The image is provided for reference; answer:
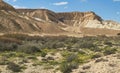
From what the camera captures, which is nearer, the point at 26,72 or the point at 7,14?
the point at 26,72

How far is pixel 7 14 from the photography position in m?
125

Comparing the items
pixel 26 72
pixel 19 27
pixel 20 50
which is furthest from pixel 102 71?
pixel 19 27

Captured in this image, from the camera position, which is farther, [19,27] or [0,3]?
[0,3]

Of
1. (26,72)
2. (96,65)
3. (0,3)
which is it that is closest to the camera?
(96,65)

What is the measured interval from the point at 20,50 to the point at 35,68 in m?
11.5

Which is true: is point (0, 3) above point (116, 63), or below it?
above

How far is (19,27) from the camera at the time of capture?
4523 inches

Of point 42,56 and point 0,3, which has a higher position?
point 0,3

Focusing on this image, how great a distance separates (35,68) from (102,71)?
24.5ft

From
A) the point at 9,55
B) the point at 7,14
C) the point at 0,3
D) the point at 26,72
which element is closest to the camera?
the point at 26,72

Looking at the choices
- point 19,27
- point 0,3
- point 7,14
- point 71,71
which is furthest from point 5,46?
point 0,3

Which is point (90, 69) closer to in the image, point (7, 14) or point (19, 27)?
point (19, 27)

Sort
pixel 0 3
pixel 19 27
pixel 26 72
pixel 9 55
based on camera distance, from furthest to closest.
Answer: pixel 0 3, pixel 19 27, pixel 9 55, pixel 26 72

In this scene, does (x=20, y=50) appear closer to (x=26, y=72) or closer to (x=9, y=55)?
(x=9, y=55)
